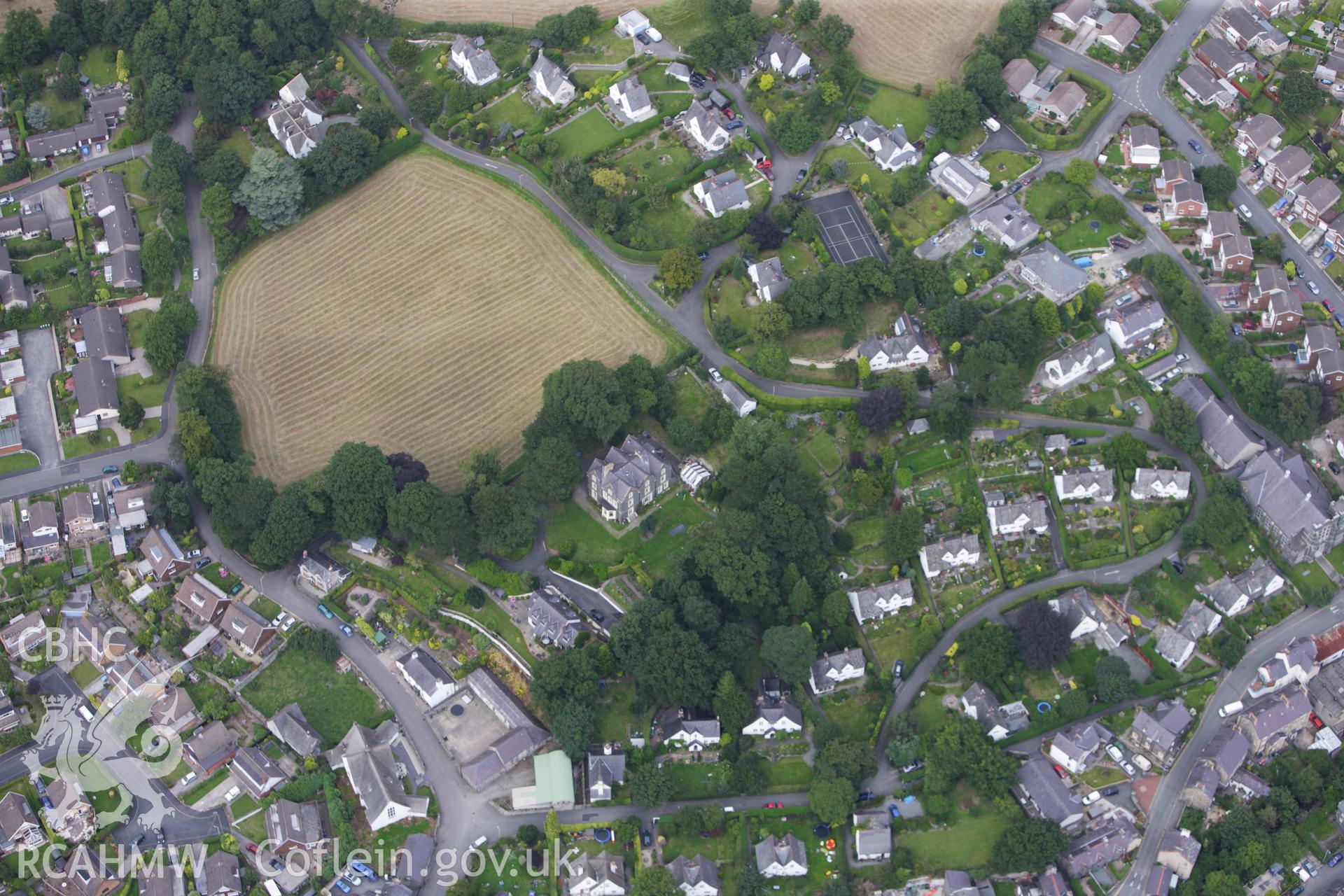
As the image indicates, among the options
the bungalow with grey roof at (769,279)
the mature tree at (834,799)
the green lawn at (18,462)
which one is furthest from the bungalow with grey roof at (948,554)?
the green lawn at (18,462)

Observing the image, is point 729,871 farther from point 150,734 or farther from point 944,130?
point 944,130

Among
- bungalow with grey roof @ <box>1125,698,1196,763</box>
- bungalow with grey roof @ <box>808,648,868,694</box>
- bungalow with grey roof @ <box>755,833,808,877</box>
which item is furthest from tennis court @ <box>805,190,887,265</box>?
bungalow with grey roof @ <box>755,833,808,877</box>

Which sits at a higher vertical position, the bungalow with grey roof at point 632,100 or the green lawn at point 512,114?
the bungalow with grey roof at point 632,100

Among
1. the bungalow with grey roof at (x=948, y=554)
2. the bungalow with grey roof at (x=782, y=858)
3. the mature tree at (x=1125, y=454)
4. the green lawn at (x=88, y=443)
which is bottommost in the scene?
the bungalow with grey roof at (x=782, y=858)

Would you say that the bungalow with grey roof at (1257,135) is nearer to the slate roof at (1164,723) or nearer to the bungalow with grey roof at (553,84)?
the slate roof at (1164,723)

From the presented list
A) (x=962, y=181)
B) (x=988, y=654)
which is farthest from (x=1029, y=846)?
(x=962, y=181)

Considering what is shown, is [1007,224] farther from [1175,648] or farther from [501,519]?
[501,519]
